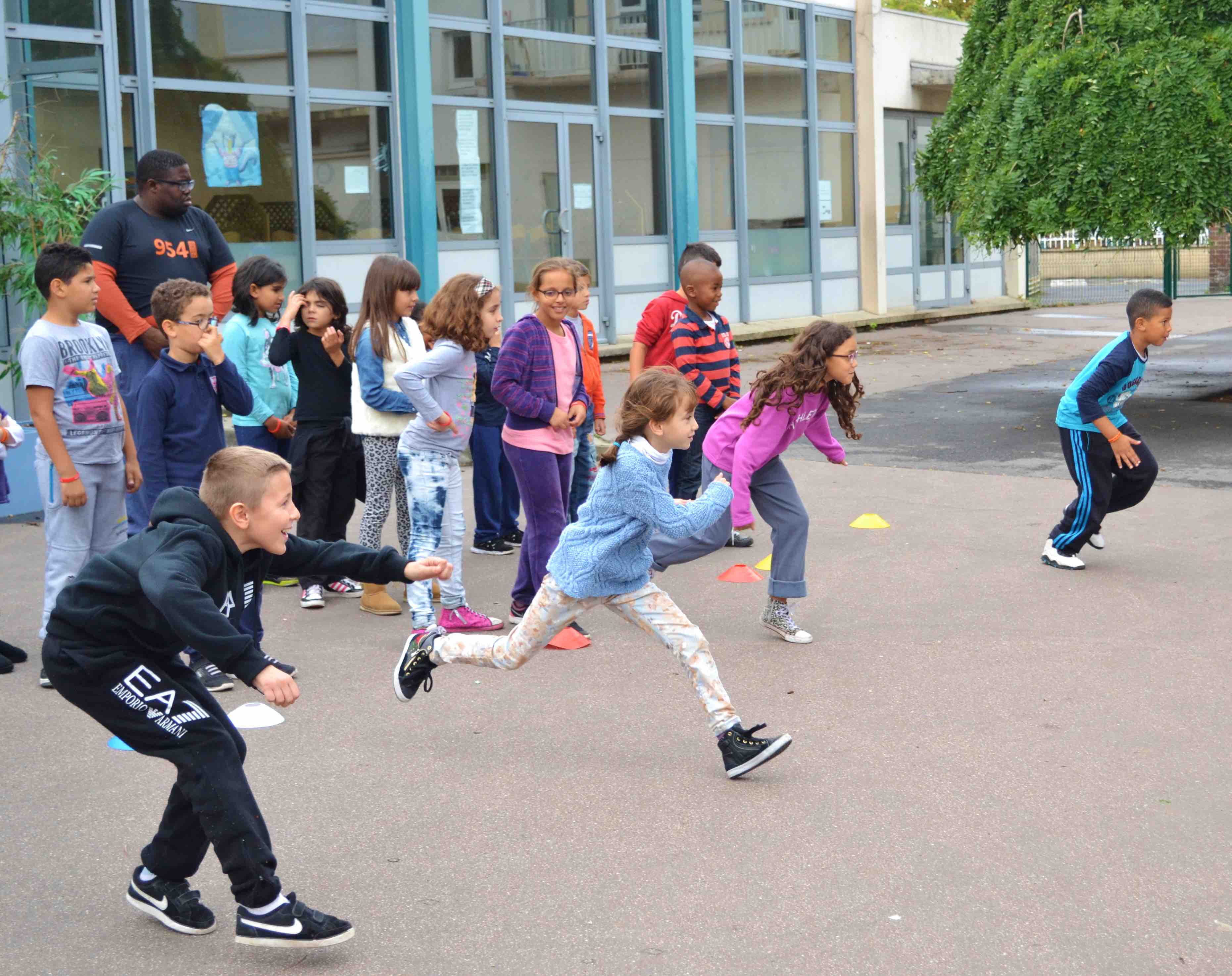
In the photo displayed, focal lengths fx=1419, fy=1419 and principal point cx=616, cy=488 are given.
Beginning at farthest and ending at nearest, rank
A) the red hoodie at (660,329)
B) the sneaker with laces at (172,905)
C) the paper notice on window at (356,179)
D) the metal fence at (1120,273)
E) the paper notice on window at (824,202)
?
the metal fence at (1120,273), the paper notice on window at (824,202), the paper notice on window at (356,179), the red hoodie at (660,329), the sneaker with laces at (172,905)

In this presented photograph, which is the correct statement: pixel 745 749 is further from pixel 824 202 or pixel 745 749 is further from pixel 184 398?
pixel 824 202

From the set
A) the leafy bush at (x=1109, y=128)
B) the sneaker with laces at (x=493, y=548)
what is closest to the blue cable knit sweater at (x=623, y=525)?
the sneaker with laces at (x=493, y=548)

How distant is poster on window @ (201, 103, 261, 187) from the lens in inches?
564

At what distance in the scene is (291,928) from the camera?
3449 mm

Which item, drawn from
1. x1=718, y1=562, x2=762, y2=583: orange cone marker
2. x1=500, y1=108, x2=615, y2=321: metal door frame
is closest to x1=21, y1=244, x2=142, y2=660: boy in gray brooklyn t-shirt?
x1=718, y1=562, x2=762, y2=583: orange cone marker

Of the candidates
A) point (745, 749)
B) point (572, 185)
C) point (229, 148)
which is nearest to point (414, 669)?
point (745, 749)

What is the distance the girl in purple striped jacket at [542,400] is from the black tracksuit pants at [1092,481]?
9.07 ft

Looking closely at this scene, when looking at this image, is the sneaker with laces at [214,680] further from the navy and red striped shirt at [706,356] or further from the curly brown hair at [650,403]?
the navy and red striped shirt at [706,356]

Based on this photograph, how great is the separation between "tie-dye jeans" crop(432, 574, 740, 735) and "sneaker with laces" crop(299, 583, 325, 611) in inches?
91.8

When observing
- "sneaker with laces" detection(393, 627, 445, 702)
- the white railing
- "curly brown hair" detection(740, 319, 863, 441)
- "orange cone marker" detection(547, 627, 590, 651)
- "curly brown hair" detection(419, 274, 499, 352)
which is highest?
the white railing

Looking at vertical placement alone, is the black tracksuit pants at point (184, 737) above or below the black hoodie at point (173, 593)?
below

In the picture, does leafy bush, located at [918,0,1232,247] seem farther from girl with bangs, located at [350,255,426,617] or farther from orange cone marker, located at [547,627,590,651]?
orange cone marker, located at [547,627,590,651]

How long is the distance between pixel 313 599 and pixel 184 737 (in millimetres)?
3780

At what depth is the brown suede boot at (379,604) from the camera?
7062 millimetres
